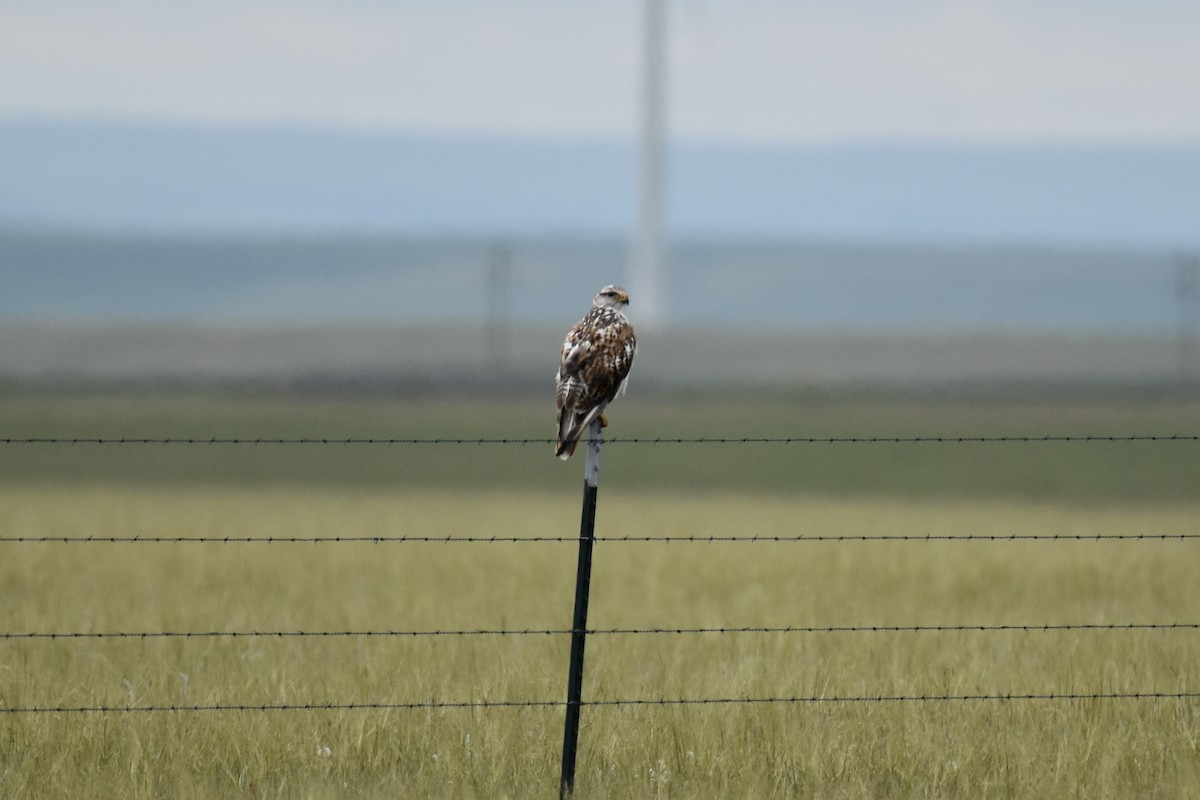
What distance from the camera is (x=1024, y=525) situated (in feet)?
75.4

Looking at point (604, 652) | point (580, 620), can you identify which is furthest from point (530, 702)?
point (604, 652)

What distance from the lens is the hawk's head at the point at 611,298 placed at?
25.2ft

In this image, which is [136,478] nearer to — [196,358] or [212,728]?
[212,728]

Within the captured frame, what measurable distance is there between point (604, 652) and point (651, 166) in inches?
1637

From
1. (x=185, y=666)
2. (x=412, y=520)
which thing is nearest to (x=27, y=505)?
(x=412, y=520)

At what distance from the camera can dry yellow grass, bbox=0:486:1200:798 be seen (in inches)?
287

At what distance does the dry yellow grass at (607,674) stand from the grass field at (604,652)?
25 millimetres

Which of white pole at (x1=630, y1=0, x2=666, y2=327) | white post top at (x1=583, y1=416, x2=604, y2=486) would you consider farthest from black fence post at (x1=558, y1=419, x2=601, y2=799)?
white pole at (x1=630, y1=0, x2=666, y2=327)

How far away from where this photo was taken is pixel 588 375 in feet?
23.1

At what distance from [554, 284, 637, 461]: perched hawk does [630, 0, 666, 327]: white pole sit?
1548 inches

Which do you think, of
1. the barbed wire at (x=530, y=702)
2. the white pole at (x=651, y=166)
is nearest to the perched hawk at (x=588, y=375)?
the barbed wire at (x=530, y=702)

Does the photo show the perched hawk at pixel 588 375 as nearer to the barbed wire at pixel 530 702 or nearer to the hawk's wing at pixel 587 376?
the hawk's wing at pixel 587 376

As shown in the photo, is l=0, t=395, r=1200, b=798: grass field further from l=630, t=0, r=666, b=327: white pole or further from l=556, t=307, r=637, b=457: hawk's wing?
l=630, t=0, r=666, b=327: white pole

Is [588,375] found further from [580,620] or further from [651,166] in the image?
[651,166]
